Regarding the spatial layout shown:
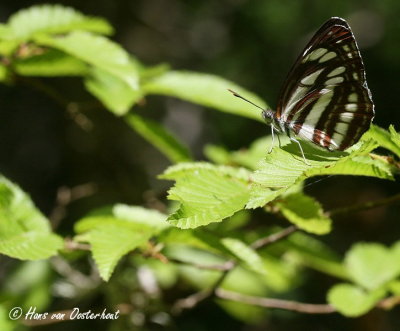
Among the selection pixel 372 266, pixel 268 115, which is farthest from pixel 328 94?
pixel 372 266

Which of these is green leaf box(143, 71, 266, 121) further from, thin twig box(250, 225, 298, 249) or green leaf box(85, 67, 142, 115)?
thin twig box(250, 225, 298, 249)

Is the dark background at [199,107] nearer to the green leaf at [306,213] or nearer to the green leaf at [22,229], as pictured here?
the green leaf at [22,229]

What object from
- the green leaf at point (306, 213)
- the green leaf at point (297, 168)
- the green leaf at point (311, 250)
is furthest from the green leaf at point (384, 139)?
the green leaf at point (311, 250)

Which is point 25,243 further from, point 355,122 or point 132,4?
point 132,4

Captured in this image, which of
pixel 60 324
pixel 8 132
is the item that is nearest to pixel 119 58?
pixel 60 324

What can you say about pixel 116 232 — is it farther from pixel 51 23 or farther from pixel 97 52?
pixel 51 23
